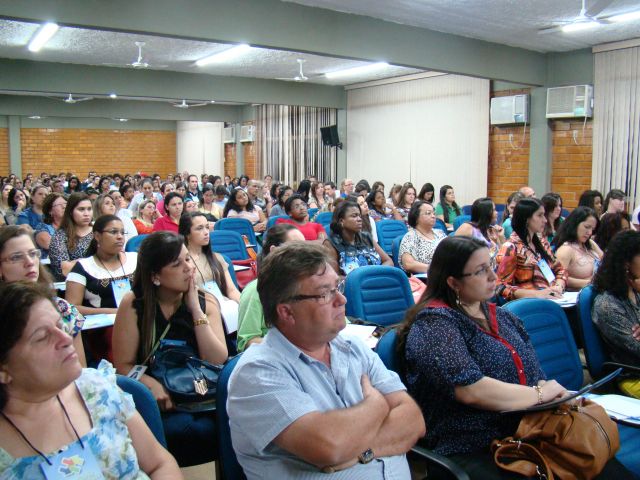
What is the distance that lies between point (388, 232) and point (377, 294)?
3241mm

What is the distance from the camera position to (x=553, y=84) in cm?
887

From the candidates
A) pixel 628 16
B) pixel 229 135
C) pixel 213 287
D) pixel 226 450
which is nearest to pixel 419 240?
pixel 213 287

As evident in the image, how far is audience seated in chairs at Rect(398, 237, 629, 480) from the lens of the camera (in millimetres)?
2039

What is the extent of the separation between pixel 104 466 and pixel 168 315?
1.07 meters

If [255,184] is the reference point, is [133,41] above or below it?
above

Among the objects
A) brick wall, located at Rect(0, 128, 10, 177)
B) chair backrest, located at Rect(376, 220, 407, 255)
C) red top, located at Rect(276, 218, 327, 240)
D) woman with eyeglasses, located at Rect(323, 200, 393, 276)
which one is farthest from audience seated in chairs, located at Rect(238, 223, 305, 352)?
brick wall, located at Rect(0, 128, 10, 177)

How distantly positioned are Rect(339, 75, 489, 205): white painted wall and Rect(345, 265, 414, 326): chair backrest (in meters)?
6.91

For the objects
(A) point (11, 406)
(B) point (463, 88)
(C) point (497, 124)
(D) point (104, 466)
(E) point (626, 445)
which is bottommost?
(E) point (626, 445)

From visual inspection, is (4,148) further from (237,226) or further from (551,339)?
(551,339)

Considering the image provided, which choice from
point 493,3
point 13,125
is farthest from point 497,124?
point 13,125

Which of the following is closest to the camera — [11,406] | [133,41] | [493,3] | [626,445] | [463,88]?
[11,406]

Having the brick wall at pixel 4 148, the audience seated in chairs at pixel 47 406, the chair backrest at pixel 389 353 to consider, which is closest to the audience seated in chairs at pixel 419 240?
the chair backrest at pixel 389 353

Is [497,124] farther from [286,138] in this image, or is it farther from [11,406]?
[11,406]

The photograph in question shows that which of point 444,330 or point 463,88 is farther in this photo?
point 463,88
